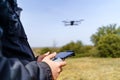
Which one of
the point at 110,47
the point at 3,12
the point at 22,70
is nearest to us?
the point at 22,70

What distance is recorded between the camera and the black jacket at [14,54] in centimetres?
115

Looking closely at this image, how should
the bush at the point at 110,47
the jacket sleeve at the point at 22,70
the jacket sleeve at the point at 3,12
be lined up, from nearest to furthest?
the jacket sleeve at the point at 22,70
the jacket sleeve at the point at 3,12
the bush at the point at 110,47

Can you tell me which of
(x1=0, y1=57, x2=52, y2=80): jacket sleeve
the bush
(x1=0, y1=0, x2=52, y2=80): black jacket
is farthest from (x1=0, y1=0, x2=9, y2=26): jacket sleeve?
the bush

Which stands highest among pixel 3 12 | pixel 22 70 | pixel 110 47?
pixel 3 12

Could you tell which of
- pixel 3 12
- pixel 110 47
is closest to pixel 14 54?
pixel 3 12

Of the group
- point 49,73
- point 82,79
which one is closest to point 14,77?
point 49,73

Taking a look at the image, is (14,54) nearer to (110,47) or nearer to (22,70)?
(22,70)

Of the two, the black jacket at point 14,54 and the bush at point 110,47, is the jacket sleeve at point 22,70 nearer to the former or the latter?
the black jacket at point 14,54

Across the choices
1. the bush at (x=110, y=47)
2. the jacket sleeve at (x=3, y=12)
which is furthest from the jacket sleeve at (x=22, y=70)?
the bush at (x=110, y=47)

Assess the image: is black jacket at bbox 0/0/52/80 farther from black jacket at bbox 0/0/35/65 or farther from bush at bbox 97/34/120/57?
bush at bbox 97/34/120/57

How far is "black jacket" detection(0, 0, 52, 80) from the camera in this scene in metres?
1.15

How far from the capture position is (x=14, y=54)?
1363mm

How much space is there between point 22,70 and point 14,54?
181 mm

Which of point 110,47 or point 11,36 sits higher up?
point 11,36
